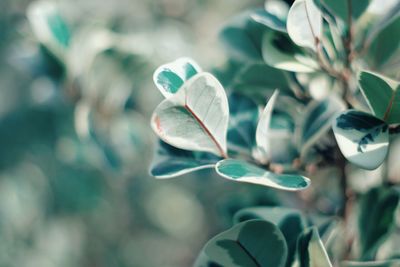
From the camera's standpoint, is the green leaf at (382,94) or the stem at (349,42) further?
the stem at (349,42)

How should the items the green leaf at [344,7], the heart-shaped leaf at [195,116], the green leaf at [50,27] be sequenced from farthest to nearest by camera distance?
the green leaf at [50,27], the green leaf at [344,7], the heart-shaped leaf at [195,116]

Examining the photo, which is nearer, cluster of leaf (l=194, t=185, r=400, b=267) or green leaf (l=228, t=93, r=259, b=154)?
cluster of leaf (l=194, t=185, r=400, b=267)

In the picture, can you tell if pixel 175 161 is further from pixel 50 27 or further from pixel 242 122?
pixel 50 27

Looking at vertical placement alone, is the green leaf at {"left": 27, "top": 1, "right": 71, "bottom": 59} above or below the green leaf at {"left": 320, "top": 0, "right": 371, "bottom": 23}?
below

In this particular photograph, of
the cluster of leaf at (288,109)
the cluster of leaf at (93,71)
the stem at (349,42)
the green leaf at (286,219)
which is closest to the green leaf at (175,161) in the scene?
the cluster of leaf at (288,109)

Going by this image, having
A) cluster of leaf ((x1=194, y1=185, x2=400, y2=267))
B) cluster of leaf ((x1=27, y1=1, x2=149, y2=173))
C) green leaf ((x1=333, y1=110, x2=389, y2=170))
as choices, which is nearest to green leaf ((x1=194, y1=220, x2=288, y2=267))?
cluster of leaf ((x1=194, y1=185, x2=400, y2=267))

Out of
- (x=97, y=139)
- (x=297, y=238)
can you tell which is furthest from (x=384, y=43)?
(x=97, y=139)

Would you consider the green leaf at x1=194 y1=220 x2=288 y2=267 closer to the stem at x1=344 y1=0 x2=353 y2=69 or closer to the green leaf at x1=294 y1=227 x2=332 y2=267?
the green leaf at x1=294 y1=227 x2=332 y2=267

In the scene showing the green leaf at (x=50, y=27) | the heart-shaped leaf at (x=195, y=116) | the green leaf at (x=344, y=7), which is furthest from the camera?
the green leaf at (x=50, y=27)

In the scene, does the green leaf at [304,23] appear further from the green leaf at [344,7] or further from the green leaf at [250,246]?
the green leaf at [250,246]
